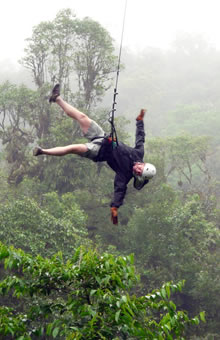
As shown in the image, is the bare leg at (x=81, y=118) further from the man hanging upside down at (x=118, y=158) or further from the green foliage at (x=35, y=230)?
the green foliage at (x=35, y=230)

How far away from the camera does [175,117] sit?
3641 centimetres

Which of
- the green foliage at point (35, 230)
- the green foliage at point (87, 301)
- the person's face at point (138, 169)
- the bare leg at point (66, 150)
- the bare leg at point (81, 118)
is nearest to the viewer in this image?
the green foliage at point (87, 301)

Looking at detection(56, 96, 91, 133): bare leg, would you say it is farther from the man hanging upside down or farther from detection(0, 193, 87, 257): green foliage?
detection(0, 193, 87, 257): green foliage

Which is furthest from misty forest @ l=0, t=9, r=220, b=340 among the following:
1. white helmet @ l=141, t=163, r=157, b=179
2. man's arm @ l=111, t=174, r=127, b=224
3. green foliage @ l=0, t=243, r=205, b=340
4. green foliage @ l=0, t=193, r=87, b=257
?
green foliage @ l=0, t=243, r=205, b=340

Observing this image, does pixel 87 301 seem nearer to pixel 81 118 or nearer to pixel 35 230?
pixel 81 118

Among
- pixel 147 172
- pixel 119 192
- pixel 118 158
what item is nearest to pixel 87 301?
pixel 119 192

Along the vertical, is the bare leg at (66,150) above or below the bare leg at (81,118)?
below

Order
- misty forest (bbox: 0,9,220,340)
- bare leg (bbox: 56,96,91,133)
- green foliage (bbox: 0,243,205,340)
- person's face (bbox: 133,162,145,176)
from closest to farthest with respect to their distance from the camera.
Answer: green foliage (bbox: 0,243,205,340)
person's face (bbox: 133,162,145,176)
bare leg (bbox: 56,96,91,133)
misty forest (bbox: 0,9,220,340)

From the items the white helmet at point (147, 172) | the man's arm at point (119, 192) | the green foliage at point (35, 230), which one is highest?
the white helmet at point (147, 172)

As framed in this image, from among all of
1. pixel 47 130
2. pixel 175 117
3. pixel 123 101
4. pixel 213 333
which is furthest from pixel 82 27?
pixel 123 101

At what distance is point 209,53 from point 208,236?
4544cm

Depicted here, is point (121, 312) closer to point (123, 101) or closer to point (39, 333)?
point (39, 333)

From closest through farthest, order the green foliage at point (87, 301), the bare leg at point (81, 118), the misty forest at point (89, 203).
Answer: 1. the green foliage at point (87, 301)
2. the bare leg at point (81, 118)
3. the misty forest at point (89, 203)

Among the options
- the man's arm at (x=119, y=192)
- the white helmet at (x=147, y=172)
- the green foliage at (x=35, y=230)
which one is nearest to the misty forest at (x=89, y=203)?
the green foliage at (x=35, y=230)
